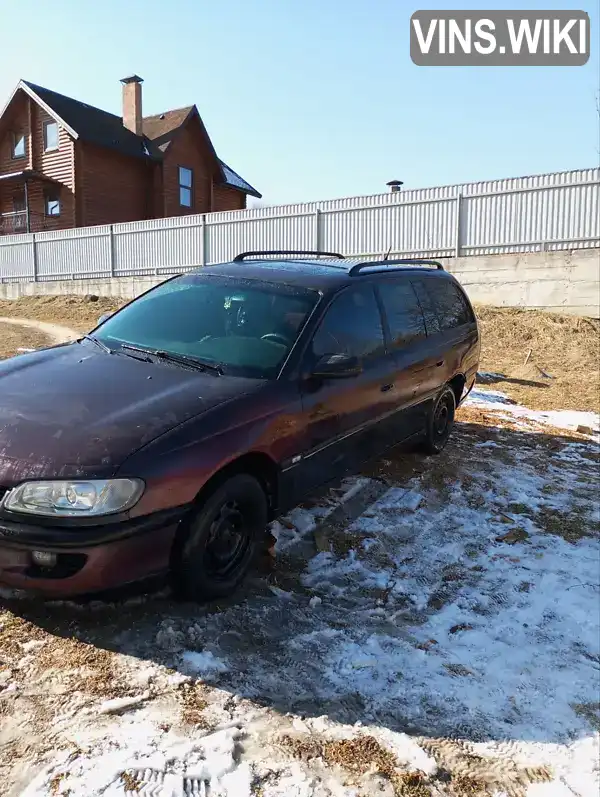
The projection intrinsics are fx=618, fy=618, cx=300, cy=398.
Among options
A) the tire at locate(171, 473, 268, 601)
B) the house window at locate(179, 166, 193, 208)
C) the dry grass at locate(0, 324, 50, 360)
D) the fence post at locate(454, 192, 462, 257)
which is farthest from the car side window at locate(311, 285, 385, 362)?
the house window at locate(179, 166, 193, 208)

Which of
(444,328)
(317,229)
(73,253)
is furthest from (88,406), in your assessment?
(73,253)

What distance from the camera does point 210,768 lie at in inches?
84.7

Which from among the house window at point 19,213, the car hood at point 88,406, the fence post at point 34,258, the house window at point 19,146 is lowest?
the car hood at point 88,406

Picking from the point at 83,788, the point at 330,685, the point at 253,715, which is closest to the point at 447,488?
the point at 330,685

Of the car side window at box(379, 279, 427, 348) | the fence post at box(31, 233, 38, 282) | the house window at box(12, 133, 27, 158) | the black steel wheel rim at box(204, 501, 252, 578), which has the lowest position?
Result: the black steel wheel rim at box(204, 501, 252, 578)

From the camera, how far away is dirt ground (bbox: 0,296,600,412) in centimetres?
905

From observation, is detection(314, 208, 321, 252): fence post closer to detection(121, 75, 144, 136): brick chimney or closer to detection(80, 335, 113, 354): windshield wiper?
detection(80, 335, 113, 354): windshield wiper

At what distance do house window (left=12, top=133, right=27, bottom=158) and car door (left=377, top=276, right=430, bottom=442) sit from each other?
3149 cm

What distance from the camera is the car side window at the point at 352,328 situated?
3.95 meters

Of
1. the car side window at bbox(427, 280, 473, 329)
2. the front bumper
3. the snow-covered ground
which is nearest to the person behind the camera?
the snow-covered ground

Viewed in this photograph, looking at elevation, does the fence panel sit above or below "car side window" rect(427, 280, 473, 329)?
above

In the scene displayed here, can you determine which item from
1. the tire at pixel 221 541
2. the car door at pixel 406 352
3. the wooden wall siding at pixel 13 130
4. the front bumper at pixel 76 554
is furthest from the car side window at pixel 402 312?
the wooden wall siding at pixel 13 130

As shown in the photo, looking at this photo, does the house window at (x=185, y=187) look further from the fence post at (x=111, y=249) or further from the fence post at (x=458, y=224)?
the fence post at (x=458, y=224)

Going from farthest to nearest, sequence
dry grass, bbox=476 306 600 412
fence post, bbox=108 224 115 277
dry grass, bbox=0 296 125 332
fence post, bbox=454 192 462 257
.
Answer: fence post, bbox=108 224 115 277 < dry grass, bbox=0 296 125 332 < fence post, bbox=454 192 462 257 < dry grass, bbox=476 306 600 412
